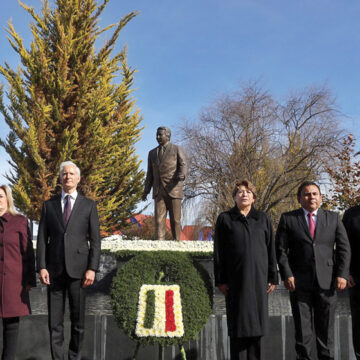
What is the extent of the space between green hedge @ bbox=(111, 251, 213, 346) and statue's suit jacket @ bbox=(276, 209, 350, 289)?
112 cm

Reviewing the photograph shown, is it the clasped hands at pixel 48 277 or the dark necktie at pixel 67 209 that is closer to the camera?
the clasped hands at pixel 48 277

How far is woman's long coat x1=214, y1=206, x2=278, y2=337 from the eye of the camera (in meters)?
3.75

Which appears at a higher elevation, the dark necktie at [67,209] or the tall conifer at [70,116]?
the tall conifer at [70,116]

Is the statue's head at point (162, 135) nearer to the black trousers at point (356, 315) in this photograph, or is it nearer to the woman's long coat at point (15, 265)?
the woman's long coat at point (15, 265)

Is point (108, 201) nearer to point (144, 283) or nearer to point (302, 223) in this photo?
point (144, 283)

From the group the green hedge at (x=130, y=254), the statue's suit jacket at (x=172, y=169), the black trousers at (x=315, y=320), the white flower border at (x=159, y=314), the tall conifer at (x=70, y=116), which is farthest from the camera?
the tall conifer at (x=70, y=116)

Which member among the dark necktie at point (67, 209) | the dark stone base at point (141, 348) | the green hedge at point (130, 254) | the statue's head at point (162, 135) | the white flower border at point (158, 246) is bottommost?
the dark stone base at point (141, 348)

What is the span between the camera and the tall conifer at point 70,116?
13.1 metres

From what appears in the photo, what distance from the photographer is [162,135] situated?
7.07m

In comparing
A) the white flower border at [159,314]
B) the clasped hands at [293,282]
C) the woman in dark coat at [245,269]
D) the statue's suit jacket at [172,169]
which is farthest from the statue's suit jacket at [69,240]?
the statue's suit jacket at [172,169]

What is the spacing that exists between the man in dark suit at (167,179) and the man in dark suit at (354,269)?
3121 mm

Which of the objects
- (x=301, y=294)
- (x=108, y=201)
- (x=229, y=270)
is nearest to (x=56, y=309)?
Answer: (x=229, y=270)

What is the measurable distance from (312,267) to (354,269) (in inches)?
23.1

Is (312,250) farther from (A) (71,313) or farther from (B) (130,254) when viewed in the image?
(B) (130,254)
